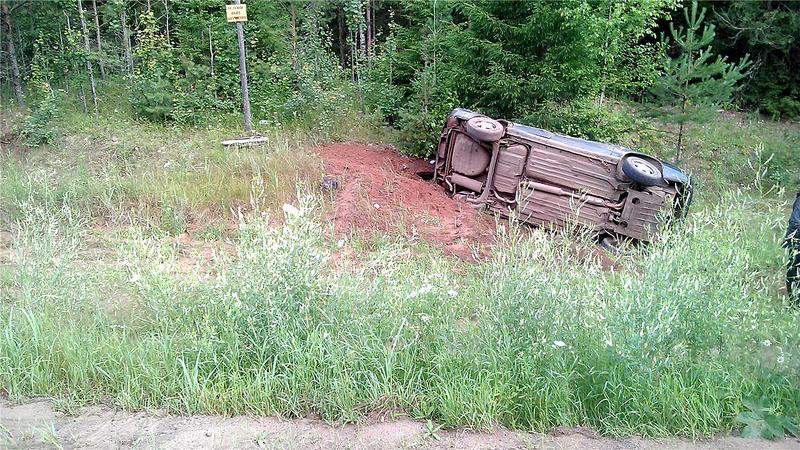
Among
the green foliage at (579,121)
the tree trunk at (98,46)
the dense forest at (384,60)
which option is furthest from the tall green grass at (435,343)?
the tree trunk at (98,46)

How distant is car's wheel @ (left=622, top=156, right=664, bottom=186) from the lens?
7.66m

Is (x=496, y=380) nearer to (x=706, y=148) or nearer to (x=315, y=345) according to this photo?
(x=315, y=345)

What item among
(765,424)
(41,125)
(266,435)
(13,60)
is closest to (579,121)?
(765,424)

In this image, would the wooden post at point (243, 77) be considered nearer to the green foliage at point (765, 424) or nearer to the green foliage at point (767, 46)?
the green foliage at point (765, 424)

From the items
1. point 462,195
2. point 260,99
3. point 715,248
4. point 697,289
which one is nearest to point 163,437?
point 697,289

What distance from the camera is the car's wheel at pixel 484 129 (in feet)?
27.8

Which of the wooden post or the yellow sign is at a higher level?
the yellow sign

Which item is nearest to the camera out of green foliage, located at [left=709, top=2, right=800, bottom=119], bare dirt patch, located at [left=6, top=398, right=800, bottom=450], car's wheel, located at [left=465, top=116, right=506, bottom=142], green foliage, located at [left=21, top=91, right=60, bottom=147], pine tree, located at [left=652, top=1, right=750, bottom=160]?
bare dirt patch, located at [left=6, top=398, right=800, bottom=450]

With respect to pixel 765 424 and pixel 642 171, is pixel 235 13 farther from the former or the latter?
pixel 765 424

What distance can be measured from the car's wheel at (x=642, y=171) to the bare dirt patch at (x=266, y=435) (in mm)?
4913

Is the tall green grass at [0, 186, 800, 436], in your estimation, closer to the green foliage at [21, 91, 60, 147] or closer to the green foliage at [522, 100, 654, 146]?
the green foliage at [522, 100, 654, 146]

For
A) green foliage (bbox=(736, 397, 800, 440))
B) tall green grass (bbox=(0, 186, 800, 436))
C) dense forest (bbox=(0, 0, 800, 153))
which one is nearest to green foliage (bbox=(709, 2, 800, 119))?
dense forest (bbox=(0, 0, 800, 153))

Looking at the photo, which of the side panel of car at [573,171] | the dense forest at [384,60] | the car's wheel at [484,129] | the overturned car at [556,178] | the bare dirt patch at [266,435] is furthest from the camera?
the dense forest at [384,60]

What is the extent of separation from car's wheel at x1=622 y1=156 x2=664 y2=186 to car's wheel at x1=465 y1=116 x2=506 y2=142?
1691 mm
